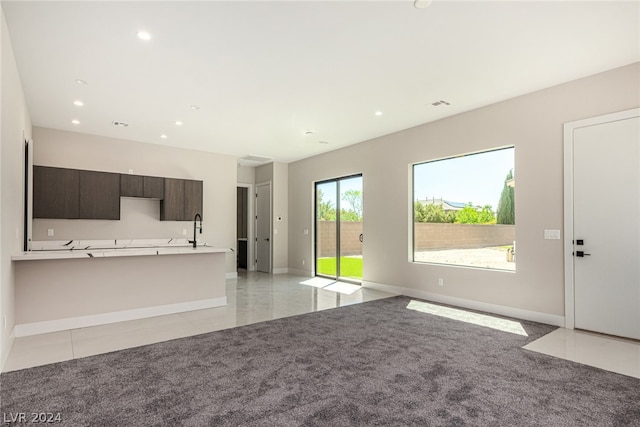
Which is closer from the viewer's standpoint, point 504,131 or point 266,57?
point 266,57

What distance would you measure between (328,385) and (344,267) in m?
5.07

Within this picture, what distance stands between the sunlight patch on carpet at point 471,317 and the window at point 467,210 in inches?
30.5

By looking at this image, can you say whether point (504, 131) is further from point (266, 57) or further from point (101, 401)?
point (101, 401)

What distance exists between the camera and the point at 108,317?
14.4 ft

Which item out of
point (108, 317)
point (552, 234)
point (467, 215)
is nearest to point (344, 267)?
point (467, 215)

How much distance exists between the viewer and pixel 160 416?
7.33 feet

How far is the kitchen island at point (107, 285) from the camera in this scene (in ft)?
12.9

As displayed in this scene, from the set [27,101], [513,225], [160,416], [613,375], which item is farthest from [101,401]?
[513,225]

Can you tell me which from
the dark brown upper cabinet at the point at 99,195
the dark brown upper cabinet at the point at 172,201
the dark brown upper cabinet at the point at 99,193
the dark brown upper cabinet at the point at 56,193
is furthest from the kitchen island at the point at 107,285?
the dark brown upper cabinet at the point at 172,201

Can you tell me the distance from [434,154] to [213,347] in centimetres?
444

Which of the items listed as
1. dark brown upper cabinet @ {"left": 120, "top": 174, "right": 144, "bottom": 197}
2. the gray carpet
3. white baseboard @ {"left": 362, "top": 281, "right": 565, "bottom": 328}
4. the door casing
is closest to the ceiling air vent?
the door casing

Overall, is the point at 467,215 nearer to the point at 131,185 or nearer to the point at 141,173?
the point at 131,185

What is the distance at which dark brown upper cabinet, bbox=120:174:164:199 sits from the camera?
6.45 m

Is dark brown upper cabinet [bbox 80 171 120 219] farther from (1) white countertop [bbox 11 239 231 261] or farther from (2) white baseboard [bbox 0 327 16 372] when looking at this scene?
(2) white baseboard [bbox 0 327 16 372]
